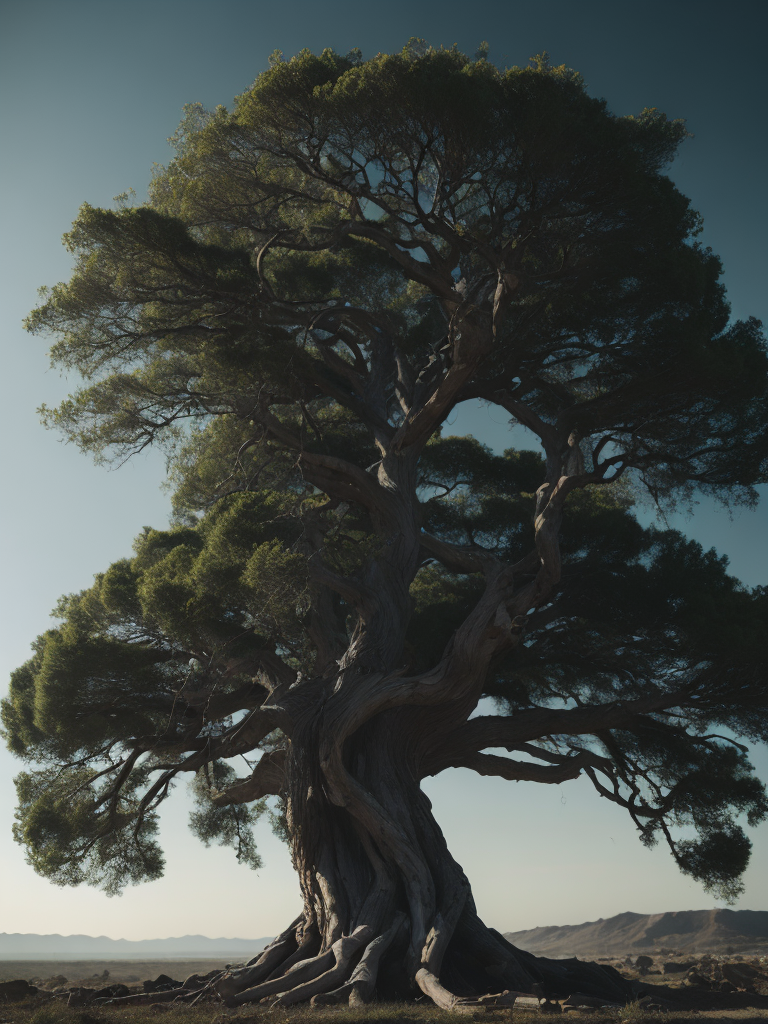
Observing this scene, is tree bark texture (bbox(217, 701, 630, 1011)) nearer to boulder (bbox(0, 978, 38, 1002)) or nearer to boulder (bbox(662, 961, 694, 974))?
boulder (bbox(0, 978, 38, 1002))

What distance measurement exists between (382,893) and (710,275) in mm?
9524

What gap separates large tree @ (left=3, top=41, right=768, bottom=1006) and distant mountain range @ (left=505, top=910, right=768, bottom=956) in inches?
961

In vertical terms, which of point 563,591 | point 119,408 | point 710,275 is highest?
point 710,275

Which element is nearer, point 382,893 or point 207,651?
point 382,893

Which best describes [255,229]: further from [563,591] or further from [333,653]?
[563,591]

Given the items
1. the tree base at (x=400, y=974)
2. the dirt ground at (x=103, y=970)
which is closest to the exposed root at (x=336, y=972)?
the tree base at (x=400, y=974)

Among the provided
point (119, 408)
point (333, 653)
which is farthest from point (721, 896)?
point (119, 408)

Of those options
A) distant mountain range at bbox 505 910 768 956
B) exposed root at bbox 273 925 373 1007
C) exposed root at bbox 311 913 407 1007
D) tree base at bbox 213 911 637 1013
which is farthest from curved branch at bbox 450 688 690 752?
distant mountain range at bbox 505 910 768 956

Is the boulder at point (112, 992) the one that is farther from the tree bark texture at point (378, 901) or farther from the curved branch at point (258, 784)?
the curved branch at point (258, 784)

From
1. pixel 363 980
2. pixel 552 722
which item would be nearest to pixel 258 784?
pixel 363 980

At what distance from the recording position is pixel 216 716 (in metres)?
12.1

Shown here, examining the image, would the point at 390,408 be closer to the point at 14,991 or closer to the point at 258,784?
the point at 258,784

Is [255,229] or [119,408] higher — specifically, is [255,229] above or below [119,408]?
above

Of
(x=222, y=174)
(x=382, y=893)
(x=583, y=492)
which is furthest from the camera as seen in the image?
(x=583, y=492)
